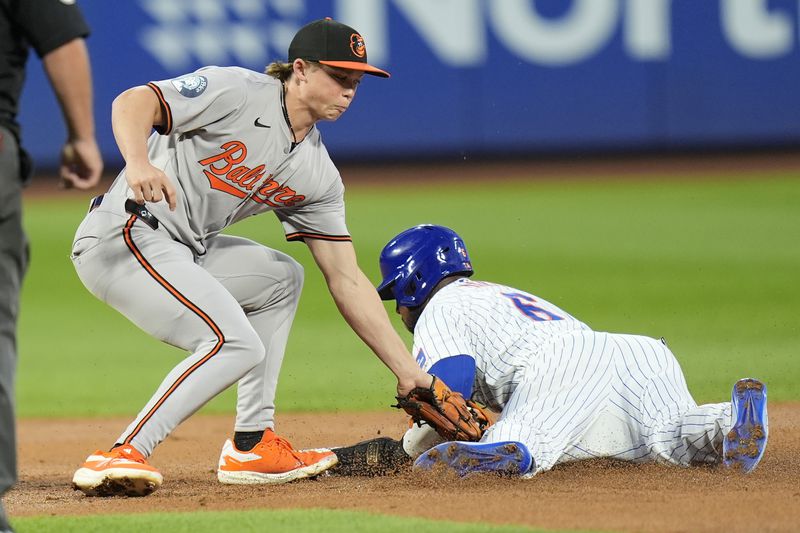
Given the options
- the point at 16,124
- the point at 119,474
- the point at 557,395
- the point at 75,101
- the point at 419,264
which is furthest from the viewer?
the point at 419,264

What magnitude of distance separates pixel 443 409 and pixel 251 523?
1.06 meters

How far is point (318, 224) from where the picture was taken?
4582mm

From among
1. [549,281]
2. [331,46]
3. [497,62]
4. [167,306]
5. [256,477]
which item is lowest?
Result: [549,281]

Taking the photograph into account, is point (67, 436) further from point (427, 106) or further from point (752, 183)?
point (752, 183)

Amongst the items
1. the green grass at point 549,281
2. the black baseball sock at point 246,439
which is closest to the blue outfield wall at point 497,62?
the green grass at point 549,281

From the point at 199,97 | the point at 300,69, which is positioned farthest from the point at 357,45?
the point at 199,97

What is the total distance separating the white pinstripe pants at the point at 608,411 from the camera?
413cm

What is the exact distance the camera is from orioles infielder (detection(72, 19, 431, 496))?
397cm

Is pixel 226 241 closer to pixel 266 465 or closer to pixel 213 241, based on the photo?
pixel 213 241

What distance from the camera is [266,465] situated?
4438 mm

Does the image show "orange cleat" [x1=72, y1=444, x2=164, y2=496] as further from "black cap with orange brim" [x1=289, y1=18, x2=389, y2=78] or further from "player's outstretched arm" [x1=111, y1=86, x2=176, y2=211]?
"black cap with orange brim" [x1=289, y1=18, x2=389, y2=78]

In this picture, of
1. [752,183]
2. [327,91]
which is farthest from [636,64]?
[327,91]

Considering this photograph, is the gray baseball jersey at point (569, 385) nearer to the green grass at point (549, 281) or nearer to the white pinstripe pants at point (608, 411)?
the white pinstripe pants at point (608, 411)

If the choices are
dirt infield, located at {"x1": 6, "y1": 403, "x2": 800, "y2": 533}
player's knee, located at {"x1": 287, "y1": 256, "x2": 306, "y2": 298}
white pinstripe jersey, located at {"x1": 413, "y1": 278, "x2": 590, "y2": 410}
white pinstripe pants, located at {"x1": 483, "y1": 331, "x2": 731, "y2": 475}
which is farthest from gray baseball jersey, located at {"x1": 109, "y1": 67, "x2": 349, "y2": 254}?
white pinstripe pants, located at {"x1": 483, "y1": 331, "x2": 731, "y2": 475}
